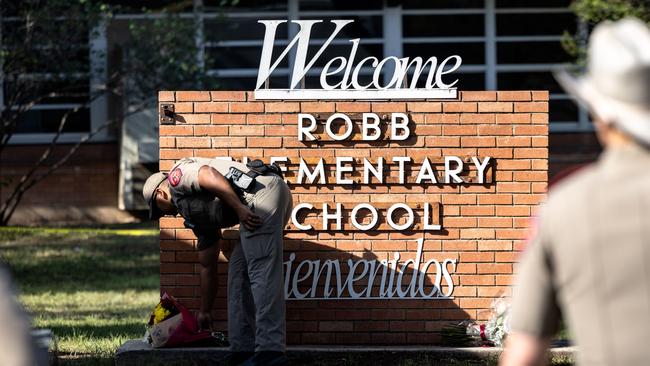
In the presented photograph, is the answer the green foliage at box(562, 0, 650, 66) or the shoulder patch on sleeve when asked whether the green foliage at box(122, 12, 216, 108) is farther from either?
the shoulder patch on sleeve

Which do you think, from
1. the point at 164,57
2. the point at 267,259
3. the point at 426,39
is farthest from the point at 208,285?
the point at 426,39

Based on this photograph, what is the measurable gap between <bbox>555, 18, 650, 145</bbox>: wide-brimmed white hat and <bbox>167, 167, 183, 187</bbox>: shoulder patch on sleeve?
4.58 metres

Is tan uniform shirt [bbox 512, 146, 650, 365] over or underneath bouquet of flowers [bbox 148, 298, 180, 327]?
over

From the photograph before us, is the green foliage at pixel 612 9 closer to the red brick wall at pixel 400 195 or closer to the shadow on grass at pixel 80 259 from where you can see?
the shadow on grass at pixel 80 259

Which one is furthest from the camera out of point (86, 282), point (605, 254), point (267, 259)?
point (86, 282)

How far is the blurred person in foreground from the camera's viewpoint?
10.6ft

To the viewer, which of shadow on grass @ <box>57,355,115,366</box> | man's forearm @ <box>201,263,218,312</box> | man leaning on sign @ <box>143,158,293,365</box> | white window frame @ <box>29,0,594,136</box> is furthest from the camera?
white window frame @ <box>29,0,594,136</box>

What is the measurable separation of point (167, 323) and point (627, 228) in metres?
5.32

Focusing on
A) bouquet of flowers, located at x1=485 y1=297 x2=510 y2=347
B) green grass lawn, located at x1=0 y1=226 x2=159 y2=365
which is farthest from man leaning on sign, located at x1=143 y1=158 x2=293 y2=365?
bouquet of flowers, located at x1=485 y1=297 x2=510 y2=347

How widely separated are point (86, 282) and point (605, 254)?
12335mm

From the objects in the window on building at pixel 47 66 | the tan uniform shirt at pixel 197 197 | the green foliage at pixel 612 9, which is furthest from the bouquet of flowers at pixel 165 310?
the window on building at pixel 47 66

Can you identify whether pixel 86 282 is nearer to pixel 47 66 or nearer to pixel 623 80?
pixel 47 66

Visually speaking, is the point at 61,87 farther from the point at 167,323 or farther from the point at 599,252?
the point at 599,252

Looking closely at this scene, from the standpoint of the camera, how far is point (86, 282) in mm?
14984
